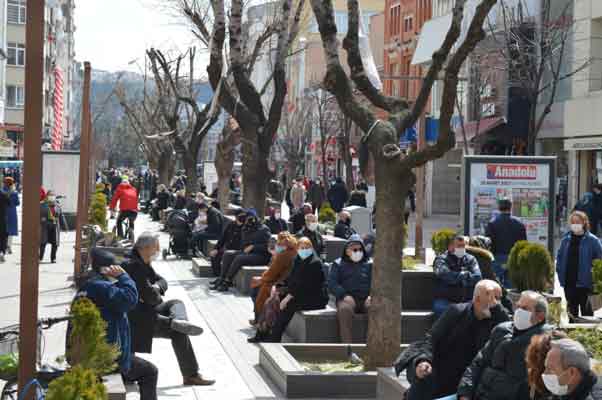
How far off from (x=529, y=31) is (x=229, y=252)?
2480 cm

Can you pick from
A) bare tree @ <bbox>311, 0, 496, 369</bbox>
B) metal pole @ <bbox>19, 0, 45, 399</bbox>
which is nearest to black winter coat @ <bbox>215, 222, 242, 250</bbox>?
bare tree @ <bbox>311, 0, 496, 369</bbox>

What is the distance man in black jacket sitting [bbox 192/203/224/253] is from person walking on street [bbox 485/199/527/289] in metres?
10.1

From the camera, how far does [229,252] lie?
73.4 ft

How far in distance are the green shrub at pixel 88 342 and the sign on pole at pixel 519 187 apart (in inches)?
486

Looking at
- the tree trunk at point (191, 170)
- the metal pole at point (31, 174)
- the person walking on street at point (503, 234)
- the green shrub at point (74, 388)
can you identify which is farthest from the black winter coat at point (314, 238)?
the tree trunk at point (191, 170)

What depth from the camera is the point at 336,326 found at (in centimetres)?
1510


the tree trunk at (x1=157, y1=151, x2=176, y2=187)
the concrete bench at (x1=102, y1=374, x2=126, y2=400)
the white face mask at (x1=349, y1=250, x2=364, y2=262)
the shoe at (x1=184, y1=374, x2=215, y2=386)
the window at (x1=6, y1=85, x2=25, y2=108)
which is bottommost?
the shoe at (x1=184, y1=374, x2=215, y2=386)

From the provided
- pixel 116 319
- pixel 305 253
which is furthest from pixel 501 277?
pixel 116 319

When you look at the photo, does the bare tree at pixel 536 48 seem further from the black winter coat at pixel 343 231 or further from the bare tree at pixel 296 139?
the bare tree at pixel 296 139

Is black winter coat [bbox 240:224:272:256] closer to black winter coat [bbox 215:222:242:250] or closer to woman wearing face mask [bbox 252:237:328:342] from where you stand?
black winter coat [bbox 215:222:242:250]

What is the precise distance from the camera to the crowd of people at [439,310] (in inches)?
322

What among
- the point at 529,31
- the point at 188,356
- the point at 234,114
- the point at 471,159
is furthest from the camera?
the point at 529,31

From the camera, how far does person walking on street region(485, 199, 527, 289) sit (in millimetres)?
18703

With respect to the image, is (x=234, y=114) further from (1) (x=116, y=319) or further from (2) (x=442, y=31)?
(2) (x=442, y=31)
